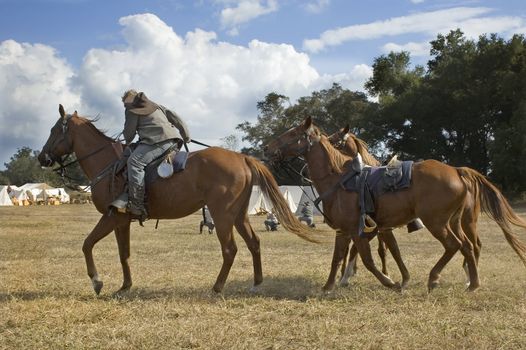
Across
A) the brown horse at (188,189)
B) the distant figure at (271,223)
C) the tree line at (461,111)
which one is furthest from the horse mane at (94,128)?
the tree line at (461,111)

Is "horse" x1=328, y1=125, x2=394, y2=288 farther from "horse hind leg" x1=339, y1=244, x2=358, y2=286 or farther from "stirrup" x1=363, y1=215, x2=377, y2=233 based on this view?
"stirrup" x1=363, y1=215, x2=377, y2=233

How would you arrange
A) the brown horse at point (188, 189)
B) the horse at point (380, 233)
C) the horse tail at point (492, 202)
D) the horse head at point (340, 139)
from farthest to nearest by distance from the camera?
the horse head at point (340, 139)
the horse at point (380, 233)
the horse tail at point (492, 202)
the brown horse at point (188, 189)

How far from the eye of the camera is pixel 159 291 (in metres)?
8.62

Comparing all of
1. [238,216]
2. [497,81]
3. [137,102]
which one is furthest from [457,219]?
[497,81]

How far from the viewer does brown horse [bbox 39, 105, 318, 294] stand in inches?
322

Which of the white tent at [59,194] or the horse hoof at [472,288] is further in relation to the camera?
the white tent at [59,194]

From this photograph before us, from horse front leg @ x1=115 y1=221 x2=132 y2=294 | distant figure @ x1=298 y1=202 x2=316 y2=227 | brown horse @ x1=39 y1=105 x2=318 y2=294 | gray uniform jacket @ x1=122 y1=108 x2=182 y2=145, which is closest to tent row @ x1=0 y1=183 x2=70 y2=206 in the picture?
distant figure @ x1=298 y1=202 x2=316 y2=227

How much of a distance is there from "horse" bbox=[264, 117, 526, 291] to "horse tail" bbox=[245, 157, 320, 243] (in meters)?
0.37

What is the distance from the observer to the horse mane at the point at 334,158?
8.73 meters

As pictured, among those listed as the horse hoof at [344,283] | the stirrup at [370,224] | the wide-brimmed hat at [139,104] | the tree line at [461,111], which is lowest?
the horse hoof at [344,283]

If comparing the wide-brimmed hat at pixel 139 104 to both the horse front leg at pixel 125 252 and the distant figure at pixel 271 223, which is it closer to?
the horse front leg at pixel 125 252

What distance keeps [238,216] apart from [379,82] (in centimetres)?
5578

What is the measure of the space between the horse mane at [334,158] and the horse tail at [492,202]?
177cm

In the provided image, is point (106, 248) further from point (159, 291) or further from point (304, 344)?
point (304, 344)
